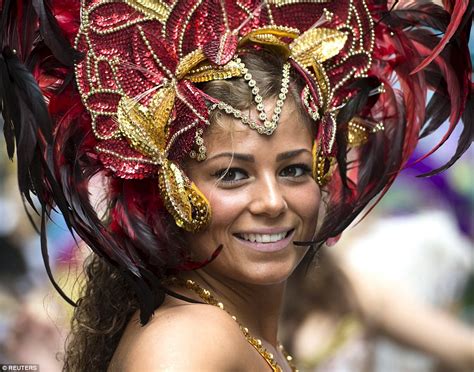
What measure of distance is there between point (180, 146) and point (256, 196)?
23 cm

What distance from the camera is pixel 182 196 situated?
2.71m

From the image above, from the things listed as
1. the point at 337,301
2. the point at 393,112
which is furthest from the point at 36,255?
the point at 393,112

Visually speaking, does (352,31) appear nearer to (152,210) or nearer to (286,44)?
(286,44)

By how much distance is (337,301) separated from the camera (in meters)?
5.09

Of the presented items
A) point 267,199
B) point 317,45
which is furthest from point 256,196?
point 317,45

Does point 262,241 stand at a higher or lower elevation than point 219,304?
higher

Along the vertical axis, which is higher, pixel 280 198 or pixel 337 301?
pixel 280 198

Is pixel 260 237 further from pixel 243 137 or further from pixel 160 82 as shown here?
pixel 160 82

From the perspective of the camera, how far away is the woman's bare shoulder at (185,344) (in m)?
2.48

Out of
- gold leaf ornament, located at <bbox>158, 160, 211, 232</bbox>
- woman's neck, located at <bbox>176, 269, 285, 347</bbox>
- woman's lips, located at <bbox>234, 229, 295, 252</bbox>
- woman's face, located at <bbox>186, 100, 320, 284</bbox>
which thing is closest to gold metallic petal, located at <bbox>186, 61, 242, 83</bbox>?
woman's face, located at <bbox>186, 100, 320, 284</bbox>

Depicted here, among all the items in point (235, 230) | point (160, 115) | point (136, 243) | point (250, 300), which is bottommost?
point (250, 300)

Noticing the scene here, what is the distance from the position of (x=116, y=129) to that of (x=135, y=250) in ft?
1.06
